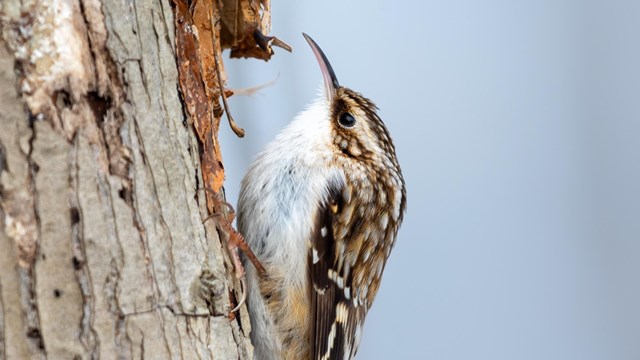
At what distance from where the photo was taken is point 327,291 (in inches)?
81.4

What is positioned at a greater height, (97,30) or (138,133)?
(97,30)

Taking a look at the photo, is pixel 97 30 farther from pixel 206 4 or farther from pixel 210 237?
pixel 206 4

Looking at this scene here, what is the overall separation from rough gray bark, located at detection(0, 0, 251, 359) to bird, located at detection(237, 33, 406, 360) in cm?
50

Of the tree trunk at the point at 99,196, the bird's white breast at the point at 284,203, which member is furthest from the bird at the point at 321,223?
the tree trunk at the point at 99,196

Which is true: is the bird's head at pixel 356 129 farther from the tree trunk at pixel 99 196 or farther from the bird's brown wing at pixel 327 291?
Result: the tree trunk at pixel 99 196

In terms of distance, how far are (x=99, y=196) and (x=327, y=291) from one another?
92 cm

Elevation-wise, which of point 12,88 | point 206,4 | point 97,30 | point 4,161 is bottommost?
point 4,161

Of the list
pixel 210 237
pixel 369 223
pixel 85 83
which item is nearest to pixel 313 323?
pixel 369 223

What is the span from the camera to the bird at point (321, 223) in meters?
1.96

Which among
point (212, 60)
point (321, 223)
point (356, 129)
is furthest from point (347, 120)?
point (212, 60)

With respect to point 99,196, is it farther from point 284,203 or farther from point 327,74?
point 327,74

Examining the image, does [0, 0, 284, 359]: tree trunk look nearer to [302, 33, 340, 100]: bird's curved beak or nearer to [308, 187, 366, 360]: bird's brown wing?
[308, 187, 366, 360]: bird's brown wing

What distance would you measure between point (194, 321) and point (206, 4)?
0.92 metres

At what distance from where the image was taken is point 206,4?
1.96 meters
